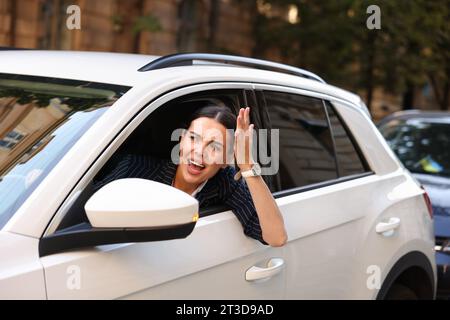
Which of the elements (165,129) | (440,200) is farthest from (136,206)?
(440,200)

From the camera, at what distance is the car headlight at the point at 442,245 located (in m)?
4.79

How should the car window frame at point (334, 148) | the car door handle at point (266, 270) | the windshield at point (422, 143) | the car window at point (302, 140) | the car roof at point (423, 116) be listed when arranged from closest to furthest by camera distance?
the car door handle at point (266, 270)
the car window frame at point (334, 148)
the car window at point (302, 140)
the windshield at point (422, 143)
the car roof at point (423, 116)

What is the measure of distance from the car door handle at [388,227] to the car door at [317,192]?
122 mm

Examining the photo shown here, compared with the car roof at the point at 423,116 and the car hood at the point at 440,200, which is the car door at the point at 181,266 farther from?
the car roof at the point at 423,116

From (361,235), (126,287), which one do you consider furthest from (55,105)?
(361,235)

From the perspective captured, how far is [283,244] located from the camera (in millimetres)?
2574

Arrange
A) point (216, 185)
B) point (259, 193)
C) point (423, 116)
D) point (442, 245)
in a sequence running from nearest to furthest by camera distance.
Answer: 1. point (259, 193)
2. point (216, 185)
3. point (442, 245)
4. point (423, 116)

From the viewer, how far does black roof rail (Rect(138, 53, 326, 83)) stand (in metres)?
2.58

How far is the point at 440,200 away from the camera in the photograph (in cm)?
511

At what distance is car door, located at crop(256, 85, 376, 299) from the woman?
22 centimetres

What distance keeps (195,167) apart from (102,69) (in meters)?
0.49

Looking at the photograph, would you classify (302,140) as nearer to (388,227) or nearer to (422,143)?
(388,227)

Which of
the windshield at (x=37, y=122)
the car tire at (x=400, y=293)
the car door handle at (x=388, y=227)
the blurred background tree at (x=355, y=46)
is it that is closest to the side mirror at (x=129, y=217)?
the windshield at (x=37, y=122)
